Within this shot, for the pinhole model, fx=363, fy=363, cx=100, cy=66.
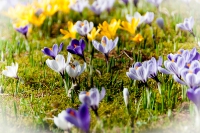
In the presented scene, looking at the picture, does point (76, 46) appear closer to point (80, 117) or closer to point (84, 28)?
point (84, 28)

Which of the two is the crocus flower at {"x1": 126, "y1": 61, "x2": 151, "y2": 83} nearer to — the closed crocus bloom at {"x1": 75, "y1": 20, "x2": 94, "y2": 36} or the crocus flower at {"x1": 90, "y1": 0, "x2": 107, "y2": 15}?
the closed crocus bloom at {"x1": 75, "y1": 20, "x2": 94, "y2": 36}

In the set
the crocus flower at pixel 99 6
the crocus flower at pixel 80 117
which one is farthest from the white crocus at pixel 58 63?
the crocus flower at pixel 99 6

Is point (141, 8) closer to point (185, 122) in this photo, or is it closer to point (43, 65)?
point (43, 65)

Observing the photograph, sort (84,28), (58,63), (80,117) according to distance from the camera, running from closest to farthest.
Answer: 1. (80,117)
2. (58,63)
3. (84,28)

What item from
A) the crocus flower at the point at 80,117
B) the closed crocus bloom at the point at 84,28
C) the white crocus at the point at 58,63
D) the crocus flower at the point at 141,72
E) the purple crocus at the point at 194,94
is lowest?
the crocus flower at the point at 80,117

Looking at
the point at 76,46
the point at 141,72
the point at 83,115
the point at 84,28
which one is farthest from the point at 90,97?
the point at 84,28

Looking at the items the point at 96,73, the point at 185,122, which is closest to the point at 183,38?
the point at 96,73

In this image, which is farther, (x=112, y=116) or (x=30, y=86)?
(x=30, y=86)

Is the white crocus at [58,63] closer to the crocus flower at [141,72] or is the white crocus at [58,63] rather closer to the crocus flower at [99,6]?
the crocus flower at [141,72]

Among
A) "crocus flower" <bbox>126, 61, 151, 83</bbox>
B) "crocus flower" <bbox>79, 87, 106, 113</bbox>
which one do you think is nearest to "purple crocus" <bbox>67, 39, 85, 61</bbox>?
"crocus flower" <bbox>126, 61, 151, 83</bbox>

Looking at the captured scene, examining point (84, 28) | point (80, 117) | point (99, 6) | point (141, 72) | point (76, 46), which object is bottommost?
point (80, 117)

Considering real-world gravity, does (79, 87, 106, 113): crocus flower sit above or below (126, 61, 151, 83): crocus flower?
below
